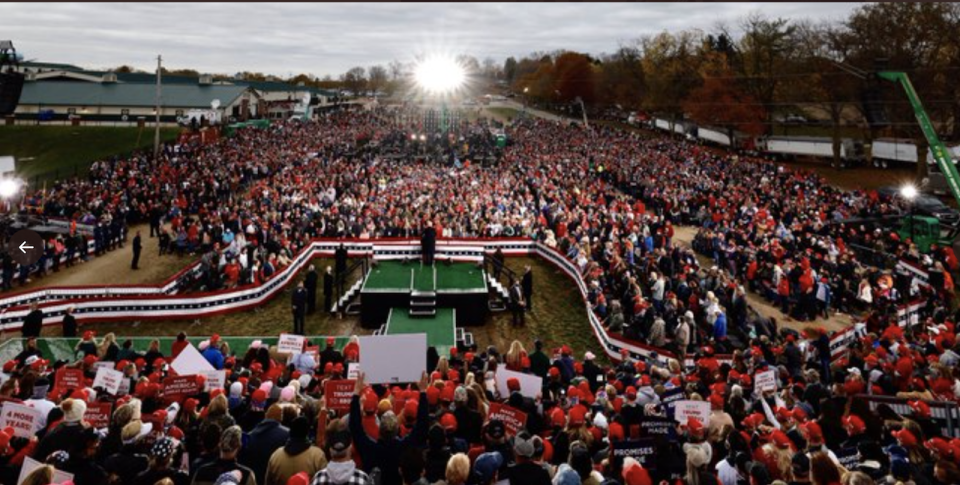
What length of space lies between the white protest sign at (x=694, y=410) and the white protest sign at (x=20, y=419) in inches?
310

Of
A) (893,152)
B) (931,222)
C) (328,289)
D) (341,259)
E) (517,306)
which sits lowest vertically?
(517,306)

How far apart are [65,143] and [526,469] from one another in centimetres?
7092

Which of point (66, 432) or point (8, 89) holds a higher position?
point (8, 89)

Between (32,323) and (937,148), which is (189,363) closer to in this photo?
(32,323)

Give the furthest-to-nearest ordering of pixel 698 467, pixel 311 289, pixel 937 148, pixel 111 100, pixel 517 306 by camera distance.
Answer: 1. pixel 111 100
2. pixel 937 148
3. pixel 311 289
4. pixel 517 306
5. pixel 698 467

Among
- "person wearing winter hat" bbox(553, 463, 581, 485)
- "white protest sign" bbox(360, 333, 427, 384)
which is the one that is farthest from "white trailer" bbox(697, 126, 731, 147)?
"person wearing winter hat" bbox(553, 463, 581, 485)

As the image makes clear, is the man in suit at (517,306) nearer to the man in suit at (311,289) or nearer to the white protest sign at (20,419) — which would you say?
the man in suit at (311,289)

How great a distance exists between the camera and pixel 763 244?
2098 cm

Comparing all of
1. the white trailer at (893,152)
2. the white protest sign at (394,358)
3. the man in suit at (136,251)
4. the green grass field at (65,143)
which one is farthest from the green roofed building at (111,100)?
the white protest sign at (394,358)

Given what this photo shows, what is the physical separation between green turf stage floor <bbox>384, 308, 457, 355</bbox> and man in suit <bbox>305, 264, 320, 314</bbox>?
108 inches

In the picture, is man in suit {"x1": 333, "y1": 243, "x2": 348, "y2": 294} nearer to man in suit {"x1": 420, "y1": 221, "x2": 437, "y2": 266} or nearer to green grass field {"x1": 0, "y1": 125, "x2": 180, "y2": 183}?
man in suit {"x1": 420, "y1": 221, "x2": 437, "y2": 266}

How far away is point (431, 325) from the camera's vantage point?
16.7 meters

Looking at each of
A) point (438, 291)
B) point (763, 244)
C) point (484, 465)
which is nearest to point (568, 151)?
point (763, 244)

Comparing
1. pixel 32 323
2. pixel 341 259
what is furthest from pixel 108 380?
pixel 341 259
